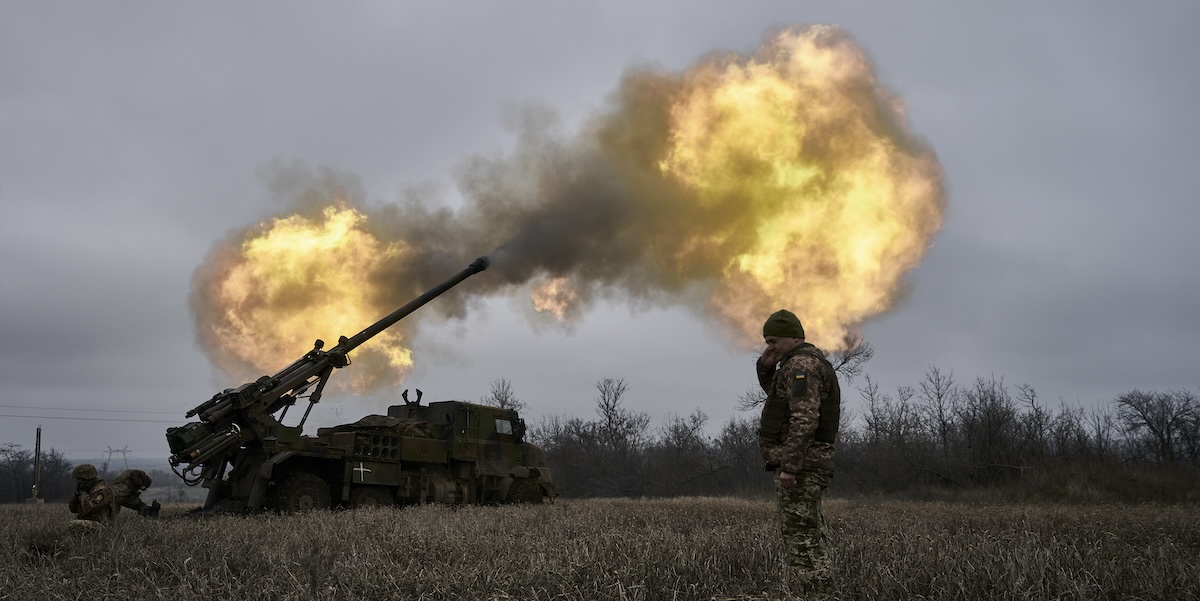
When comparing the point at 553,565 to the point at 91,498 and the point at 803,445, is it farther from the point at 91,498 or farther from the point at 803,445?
Answer: the point at 91,498

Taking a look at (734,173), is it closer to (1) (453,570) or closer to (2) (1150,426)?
(1) (453,570)

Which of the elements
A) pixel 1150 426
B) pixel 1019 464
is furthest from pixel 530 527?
pixel 1150 426

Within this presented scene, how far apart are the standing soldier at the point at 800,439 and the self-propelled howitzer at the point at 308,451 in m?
10.4

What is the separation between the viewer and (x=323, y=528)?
319 inches

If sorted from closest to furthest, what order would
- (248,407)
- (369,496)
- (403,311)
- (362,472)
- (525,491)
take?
(248,407), (362,472), (369,496), (403,311), (525,491)

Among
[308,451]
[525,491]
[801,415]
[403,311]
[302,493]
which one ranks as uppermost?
[403,311]

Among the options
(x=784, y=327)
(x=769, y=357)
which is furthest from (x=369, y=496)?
(x=784, y=327)

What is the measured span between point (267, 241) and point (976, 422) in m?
24.8

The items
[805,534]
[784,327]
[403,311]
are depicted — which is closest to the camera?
[805,534]

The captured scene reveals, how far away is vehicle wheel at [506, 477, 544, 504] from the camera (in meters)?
17.2

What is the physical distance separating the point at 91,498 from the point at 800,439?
7.97m

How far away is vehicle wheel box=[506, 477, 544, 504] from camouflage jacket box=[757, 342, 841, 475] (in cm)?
1246

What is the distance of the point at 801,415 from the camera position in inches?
207

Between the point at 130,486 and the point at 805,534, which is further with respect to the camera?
the point at 130,486
